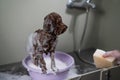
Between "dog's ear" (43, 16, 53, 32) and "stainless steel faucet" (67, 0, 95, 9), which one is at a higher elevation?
"stainless steel faucet" (67, 0, 95, 9)

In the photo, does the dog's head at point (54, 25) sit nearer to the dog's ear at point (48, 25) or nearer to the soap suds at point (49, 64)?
the dog's ear at point (48, 25)

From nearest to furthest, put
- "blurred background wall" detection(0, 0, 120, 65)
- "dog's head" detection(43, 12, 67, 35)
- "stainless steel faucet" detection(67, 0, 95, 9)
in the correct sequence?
1. "dog's head" detection(43, 12, 67, 35)
2. "blurred background wall" detection(0, 0, 120, 65)
3. "stainless steel faucet" detection(67, 0, 95, 9)

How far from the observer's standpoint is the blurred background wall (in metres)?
1.34

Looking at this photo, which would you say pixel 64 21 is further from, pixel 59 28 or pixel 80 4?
pixel 59 28

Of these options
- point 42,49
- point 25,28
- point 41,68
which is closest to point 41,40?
point 42,49

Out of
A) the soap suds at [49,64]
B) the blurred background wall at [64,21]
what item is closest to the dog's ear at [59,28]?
the soap suds at [49,64]

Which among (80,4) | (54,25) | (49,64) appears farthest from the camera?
(80,4)

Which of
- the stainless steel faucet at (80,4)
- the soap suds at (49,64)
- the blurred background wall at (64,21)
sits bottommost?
the soap suds at (49,64)

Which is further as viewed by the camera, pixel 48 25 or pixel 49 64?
pixel 49 64

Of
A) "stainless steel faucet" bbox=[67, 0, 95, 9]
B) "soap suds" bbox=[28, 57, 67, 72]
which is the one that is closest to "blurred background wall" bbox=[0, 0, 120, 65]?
"stainless steel faucet" bbox=[67, 0, 95, 9]

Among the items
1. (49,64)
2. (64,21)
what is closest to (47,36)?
(49,64)

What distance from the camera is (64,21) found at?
1.54 m

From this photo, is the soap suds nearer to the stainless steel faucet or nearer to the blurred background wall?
the blurred background wall

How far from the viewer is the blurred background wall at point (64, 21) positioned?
1336mm
